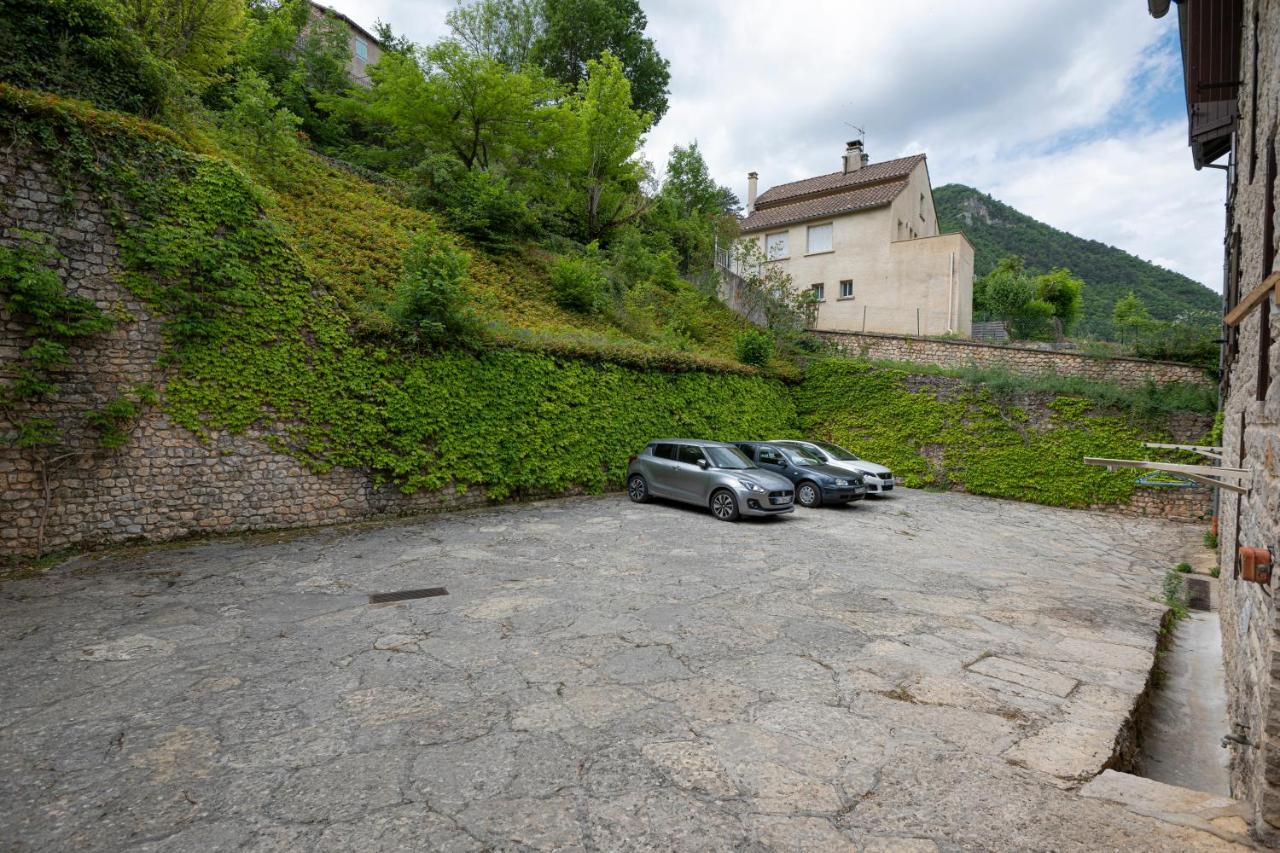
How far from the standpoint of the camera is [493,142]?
20.9 metres

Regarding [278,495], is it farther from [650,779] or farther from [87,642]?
[650,779]

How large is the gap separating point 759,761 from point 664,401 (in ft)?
41.1

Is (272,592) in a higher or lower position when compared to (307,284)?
lower

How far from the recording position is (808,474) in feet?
44.6

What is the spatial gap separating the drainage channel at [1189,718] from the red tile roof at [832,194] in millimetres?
22932

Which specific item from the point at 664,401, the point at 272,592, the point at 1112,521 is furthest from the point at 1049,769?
the point at 1112,521

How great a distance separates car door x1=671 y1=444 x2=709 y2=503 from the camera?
38.8 ft

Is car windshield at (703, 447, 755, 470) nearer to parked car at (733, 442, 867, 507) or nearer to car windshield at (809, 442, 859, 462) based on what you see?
parked car at (733, 442, 867, 507)

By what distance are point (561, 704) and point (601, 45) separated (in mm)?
36751

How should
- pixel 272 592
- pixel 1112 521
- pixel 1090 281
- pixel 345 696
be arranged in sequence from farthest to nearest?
pixel 1090 281
pixel 1112 521
pixel 272 592
pixel 345 696

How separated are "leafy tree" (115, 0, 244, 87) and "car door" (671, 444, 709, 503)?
13.7 metres

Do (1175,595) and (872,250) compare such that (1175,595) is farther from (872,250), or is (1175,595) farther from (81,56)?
(872,250)

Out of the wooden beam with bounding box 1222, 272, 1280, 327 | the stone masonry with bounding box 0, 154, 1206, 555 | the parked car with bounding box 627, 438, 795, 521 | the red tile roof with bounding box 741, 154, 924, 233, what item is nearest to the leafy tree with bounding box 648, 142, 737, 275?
the red tile roof with bounding box 741, 154, 924, 233

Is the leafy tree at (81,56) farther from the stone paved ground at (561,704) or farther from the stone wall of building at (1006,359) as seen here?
the stone wall of building at (1006,359)
